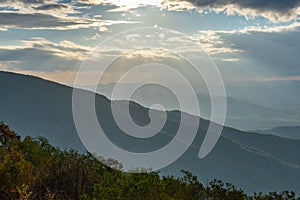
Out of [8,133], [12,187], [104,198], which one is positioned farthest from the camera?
[8,133]

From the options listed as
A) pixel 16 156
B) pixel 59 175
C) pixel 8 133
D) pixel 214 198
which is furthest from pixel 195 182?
pixel 8 133

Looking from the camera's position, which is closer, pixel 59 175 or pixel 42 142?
pixel 59 175

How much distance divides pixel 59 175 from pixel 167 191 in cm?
785

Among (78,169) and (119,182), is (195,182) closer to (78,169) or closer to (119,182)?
(119,182)

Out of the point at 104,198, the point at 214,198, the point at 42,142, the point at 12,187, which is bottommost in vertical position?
the point at 42,142

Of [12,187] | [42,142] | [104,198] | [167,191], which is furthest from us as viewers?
→ [42,142]

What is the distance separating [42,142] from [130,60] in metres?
17.6

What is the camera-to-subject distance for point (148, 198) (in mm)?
25203

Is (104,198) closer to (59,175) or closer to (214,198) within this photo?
(59,175)

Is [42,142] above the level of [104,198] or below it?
below

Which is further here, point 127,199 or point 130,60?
point 130,60

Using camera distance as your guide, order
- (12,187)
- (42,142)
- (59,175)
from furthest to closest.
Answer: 1. (42,142)
2. (59,175)
3. (12,187)

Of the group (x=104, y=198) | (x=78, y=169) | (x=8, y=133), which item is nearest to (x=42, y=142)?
(x=8, y=133)

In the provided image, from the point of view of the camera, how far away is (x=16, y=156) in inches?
1007
